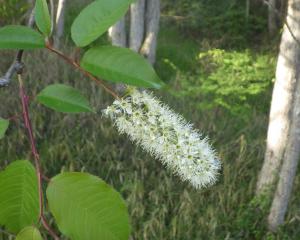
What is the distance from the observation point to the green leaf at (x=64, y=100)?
58 centimetres

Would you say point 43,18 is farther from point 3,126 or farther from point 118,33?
point 118,33

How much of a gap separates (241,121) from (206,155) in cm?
357

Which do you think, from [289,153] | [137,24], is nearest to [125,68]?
[289,153]

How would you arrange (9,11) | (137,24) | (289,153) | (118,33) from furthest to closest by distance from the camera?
(9,11) → (137,24) → (118,33) → (289,153)

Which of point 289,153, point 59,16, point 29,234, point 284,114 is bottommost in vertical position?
point 289,153

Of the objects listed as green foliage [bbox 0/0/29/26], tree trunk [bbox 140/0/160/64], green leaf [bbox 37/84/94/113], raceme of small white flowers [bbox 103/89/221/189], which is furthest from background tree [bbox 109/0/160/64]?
green leaf [bbox 37/84/94/113]

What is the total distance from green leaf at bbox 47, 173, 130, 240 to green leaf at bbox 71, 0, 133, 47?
17 cm

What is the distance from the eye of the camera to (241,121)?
437cm

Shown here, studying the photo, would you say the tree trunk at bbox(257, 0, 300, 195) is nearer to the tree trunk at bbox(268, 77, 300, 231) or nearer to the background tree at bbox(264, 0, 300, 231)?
the background tree at bbox(264, 0, 300, 231)

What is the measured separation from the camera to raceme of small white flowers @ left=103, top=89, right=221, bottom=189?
73 cm

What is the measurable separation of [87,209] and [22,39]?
8.9 inches

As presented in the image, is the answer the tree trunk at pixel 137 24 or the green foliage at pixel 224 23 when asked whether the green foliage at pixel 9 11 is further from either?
the green foliage at pixel 224 23

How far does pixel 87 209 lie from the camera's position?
1.67ft

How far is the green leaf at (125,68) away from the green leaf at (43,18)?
3.1 inches
